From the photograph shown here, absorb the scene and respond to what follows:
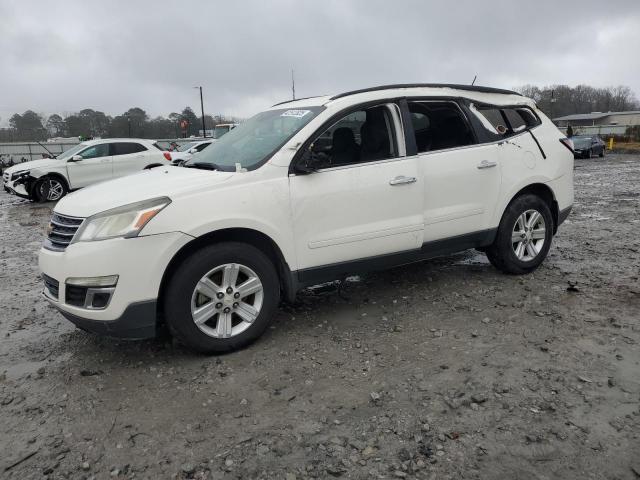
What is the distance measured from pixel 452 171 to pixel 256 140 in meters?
1.73

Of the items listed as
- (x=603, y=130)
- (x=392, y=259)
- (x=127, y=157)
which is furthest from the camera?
(x=603, y=130)

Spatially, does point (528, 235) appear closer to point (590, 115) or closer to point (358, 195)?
point (358, 195)

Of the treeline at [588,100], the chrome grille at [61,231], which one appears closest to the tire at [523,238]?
the chrome grille at [61,231]

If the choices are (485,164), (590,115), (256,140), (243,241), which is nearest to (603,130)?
(590,115)

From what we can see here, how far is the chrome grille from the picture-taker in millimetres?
3445

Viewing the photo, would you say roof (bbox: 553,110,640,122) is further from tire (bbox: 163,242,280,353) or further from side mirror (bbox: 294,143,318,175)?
tire (bbox: 163,242,280,353)

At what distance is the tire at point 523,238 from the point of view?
16.3 ft

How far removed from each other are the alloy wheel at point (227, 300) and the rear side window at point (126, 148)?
12640mm

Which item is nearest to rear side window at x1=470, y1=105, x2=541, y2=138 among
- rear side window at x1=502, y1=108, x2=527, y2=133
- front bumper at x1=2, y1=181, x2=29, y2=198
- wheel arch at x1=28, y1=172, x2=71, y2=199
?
rear side window at x1=502, y1=108, x2=527, y2=133

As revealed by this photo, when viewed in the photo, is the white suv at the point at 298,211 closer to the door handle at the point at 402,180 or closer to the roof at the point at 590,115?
the door handle at the point at 402,180

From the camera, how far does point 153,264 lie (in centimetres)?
331

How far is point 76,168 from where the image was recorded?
558 inches

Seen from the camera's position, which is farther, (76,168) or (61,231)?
(76,168)

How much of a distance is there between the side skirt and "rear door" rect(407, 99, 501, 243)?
6 cm
